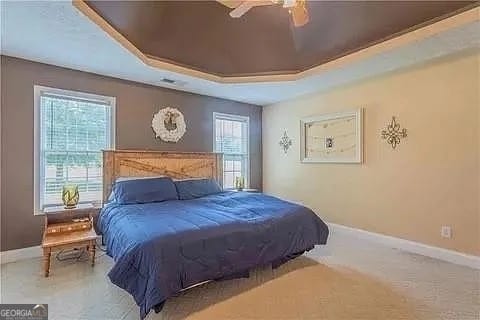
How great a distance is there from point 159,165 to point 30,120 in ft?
5.81

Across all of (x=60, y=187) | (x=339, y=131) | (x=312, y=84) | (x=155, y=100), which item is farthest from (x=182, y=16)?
(x=339, y=131)

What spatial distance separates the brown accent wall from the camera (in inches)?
125

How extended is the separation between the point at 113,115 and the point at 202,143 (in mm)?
1609

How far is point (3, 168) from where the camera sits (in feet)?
10.3

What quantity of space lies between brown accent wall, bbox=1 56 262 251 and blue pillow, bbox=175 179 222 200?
2.71 ft

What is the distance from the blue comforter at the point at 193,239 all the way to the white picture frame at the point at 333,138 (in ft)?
5.51

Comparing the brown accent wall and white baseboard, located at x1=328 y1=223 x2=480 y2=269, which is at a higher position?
the brown accent wall

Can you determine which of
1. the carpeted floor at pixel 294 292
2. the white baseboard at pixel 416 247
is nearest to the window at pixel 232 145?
the white baseboard at pixel 416 247

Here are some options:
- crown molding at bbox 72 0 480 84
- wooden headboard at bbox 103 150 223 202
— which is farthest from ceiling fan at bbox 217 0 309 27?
wooden headboard at bbox 103 150 223 202

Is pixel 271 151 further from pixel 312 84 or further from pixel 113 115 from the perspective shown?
pixel 113 115

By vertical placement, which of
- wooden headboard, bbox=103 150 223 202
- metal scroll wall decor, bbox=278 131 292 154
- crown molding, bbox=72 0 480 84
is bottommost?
wooden headboard, bbox=103 150 223 202

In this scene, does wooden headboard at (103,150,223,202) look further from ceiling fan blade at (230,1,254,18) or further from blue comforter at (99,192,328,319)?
ceiling fan blade at (230,1,254,18)

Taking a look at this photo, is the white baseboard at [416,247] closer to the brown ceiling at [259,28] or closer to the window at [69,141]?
the brown ceiling at [259,28]

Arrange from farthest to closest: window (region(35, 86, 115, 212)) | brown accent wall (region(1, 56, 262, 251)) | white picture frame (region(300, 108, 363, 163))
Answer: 1. white picture frame (region(300, 108, 363, 163))
2. window (region(35, 86, 115, 212))
3. brown accent wall (region(1, 56, 262, 251))
